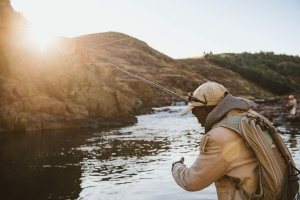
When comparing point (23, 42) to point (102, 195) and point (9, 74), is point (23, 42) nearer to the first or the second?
point (9, 74)

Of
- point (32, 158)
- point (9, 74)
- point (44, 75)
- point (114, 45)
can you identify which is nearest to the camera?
point (32, 158)

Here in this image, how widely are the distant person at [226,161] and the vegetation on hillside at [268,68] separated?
10074 cm

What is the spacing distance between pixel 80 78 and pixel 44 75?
4026mm

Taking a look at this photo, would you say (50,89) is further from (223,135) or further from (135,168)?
(223,135)

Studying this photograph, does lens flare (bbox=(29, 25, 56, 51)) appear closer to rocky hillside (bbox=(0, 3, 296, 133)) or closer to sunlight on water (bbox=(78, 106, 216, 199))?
rocky hillside (bbox=(0, 3, 296, 133))

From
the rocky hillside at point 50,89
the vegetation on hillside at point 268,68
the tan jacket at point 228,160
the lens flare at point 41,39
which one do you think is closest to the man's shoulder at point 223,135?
the tan jacket at point 228,160

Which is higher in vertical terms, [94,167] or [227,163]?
[227,163]

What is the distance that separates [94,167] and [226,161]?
10943mm

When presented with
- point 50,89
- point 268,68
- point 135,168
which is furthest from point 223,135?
point 268,68

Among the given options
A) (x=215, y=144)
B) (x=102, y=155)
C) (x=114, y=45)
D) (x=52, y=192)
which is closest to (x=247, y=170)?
(x=215, y=144)

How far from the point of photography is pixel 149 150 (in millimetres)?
17203

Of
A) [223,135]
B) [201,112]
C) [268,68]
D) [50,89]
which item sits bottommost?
[223,135]

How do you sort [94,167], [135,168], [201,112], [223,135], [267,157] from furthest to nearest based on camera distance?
[94,167]
[135,168]
[201,112]
[223,135]
[267,157]

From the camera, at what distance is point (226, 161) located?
2930 mm
